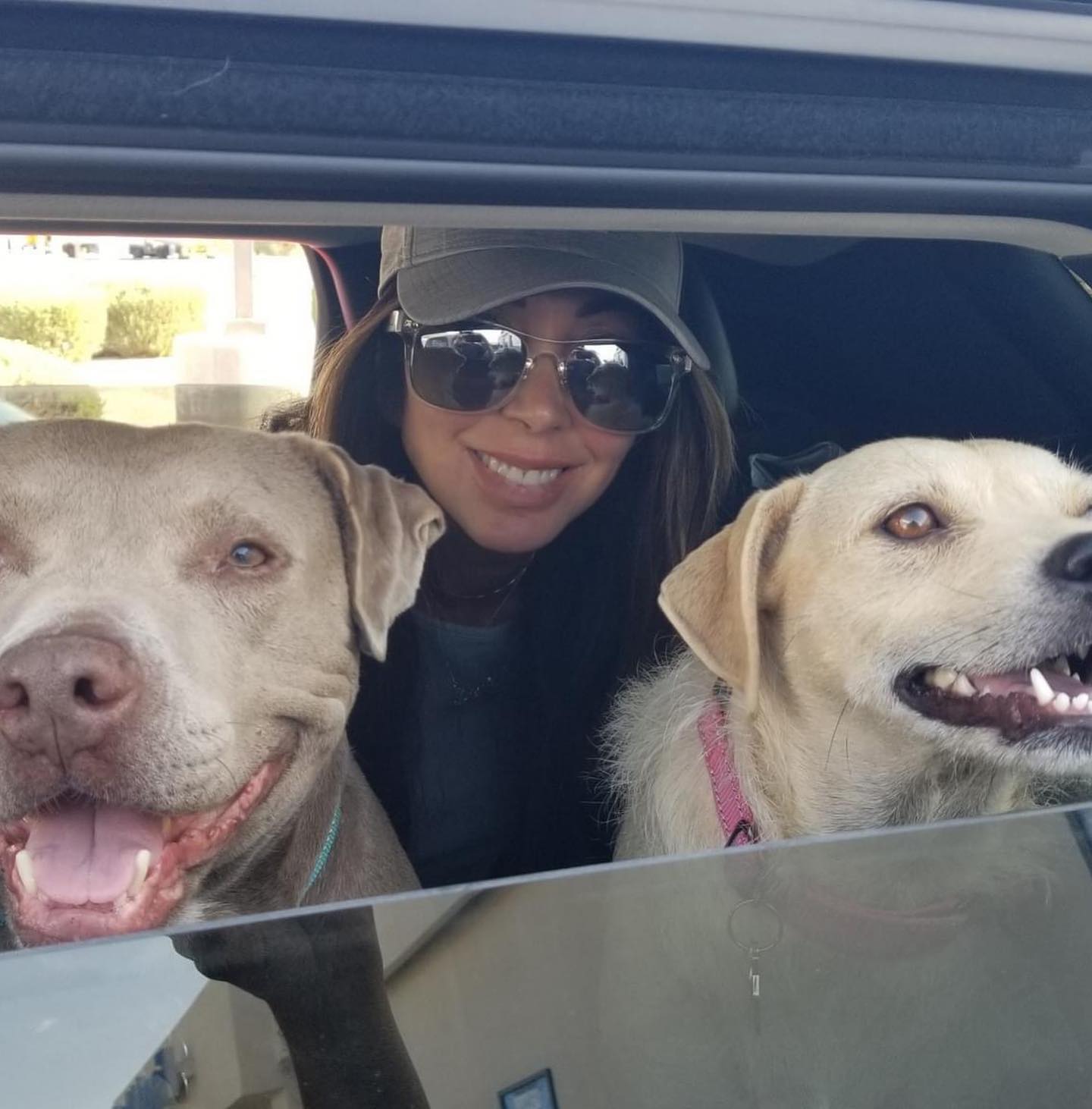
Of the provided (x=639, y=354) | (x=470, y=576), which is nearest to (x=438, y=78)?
(x=639, y=354)

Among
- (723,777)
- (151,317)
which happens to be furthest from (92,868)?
(151,317)

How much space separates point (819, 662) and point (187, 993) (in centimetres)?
158

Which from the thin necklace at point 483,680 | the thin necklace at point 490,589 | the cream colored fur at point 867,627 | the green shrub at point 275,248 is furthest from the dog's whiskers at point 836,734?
the green shrub at point 275,248

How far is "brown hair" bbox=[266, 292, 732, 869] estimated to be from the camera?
10.8 feet

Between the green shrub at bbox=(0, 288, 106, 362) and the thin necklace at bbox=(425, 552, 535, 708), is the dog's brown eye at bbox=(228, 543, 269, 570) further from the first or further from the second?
the green shrub at bbox=(0, 288, 106, 362)

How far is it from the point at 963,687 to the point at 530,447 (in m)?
1.27

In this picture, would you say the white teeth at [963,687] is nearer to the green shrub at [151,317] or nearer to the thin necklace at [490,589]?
the thin necklace at [490,589]

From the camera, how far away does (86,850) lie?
2066 mm

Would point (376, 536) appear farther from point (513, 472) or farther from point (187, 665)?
point (513, 472)

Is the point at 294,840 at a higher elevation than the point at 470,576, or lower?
lower

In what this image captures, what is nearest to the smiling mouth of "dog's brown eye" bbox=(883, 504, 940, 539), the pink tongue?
"dog's brown eye" bbox=(883, 504, 940, 539)

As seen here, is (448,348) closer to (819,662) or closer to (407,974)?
(819,662)

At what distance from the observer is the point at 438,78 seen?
1.37 m

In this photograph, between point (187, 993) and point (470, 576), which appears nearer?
point (187, 993)
